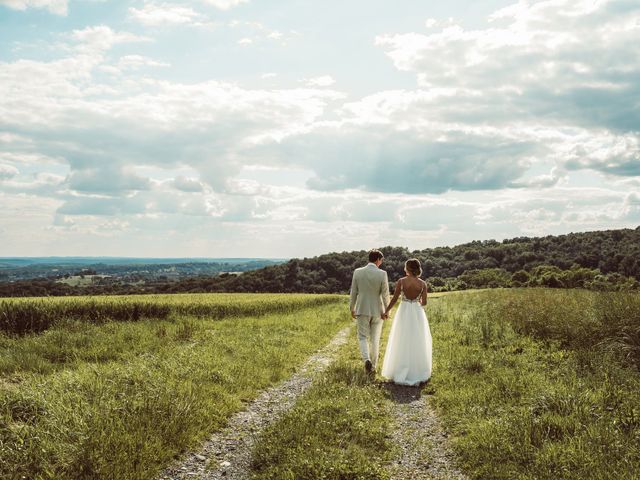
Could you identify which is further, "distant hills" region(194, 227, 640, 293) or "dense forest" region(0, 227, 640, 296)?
"distant hills" region(194, 227, 640, 293)

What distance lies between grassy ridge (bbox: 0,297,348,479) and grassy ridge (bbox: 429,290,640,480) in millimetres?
4211

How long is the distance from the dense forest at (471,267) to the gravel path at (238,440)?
53.5 metres

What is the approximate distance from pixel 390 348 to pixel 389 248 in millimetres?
76757

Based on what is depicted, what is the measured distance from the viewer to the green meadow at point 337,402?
6.03 meters

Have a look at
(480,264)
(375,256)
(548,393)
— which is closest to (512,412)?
(548,393)

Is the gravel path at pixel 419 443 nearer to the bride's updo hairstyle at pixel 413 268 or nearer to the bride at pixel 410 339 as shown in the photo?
the bride at pixel 410 339

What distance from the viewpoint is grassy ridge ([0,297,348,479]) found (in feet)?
19.9

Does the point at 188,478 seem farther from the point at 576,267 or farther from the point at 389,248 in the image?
the point at 389,248

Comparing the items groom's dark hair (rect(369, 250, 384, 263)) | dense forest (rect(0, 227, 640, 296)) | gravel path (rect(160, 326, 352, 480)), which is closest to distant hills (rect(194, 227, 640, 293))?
dense forest (rect(0, 227, 640, 296))

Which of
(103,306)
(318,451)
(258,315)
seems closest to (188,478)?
(318,451)

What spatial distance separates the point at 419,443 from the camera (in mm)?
7293

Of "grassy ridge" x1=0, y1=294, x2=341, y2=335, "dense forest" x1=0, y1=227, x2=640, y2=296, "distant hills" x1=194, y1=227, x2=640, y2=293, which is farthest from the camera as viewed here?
"distant hills" x1=194, y1=227, x2=640, y2=293

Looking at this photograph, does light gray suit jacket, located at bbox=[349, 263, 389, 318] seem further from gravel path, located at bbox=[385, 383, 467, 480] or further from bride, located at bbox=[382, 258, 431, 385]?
gravel path, located at bbox=[385, 383, 467, 480]

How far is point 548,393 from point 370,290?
493 cm
